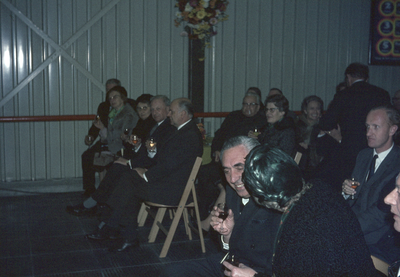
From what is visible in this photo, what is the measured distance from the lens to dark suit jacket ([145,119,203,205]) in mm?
3629

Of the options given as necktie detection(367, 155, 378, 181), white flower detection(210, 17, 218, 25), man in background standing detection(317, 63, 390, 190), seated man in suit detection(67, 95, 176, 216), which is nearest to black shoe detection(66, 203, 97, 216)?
seated man in suit detection(67, 95, 176, 216)

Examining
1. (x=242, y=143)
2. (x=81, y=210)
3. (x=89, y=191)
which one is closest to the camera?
(x=242, y=143)

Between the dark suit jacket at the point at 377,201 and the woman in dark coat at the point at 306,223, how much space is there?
43.2 inches

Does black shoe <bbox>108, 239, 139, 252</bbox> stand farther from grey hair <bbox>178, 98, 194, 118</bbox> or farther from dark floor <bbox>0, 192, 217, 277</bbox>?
grey hair <bbox>178, 98, 194, 118</bbox>

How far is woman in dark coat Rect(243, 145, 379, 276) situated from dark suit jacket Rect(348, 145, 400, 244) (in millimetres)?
1096

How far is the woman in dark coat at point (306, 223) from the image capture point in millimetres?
1291

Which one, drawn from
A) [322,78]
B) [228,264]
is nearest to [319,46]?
[322,78]

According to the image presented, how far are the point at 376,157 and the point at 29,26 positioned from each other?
4.96 metres

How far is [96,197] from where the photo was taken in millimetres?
4250

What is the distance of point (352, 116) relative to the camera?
12.6 ft

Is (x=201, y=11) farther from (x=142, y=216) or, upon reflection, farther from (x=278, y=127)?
(x=142, y=216)

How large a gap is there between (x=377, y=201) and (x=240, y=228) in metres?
0.95

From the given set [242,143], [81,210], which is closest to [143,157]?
[81,210]

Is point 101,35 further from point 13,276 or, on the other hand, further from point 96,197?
point 13,276
